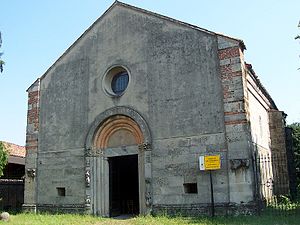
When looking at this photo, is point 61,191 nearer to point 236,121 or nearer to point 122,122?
point 122,122

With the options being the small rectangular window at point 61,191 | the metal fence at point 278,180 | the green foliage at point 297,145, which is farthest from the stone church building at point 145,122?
the green foliage at point 297,145

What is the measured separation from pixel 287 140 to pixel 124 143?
9659 millimetres

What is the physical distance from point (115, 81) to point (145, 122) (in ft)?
10.1

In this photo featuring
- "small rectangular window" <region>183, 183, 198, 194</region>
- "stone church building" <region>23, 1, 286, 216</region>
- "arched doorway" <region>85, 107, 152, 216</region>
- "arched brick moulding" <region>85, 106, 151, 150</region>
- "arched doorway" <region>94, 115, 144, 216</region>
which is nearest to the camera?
"stone church building" <region>23, 1, 286, 216</region>

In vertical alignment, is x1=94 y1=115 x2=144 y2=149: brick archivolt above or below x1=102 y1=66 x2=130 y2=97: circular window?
below

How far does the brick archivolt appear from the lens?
1559cm

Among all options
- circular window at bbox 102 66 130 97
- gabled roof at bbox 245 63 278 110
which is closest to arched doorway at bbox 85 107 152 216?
circular window at bbox 102 66 130 97

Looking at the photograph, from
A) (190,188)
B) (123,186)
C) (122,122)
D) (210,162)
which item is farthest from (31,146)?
(210,162)

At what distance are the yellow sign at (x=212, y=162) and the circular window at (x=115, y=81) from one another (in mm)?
5223

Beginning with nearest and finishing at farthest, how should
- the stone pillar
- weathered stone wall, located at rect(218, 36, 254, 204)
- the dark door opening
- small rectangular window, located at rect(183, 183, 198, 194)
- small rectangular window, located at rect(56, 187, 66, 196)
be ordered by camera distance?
weathered stone wall, located at rect(218, 36, 254, 204), small rectangular window, located at rect(183, 183, 198, 194), the dark door opening, small rectangular window, located at rect(56, 187, 66, 196), the stone pillar

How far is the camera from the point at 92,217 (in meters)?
14.9

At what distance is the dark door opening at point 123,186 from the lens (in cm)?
1622

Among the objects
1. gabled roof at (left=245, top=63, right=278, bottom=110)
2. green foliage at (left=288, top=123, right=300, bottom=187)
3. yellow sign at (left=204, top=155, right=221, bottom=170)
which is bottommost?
yellow sign at (left=204, top=155, right=221, bottom=170)

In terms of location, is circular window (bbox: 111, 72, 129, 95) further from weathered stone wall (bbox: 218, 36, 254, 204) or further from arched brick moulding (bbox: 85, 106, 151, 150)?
weathered stone wall (bbox: 218, 36, 254, 204)
